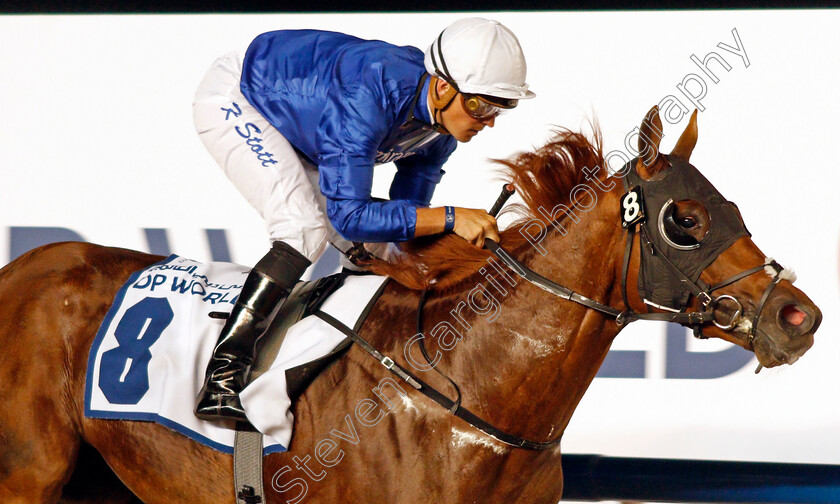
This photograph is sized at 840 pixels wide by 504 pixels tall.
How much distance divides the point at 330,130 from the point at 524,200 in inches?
23.7

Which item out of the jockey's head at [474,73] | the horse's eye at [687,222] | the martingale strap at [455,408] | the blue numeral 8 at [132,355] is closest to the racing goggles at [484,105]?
the jockey's head at [474,73]

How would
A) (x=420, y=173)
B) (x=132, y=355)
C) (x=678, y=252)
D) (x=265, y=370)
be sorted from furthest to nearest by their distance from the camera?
(x=420, y=173)
(x=132, y=355)
(x=265, y=370)
(x=678, y=252)

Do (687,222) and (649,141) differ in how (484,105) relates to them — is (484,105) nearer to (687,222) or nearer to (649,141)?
(649,141)

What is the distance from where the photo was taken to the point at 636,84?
13.4 ft

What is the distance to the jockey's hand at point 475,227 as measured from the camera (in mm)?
2299

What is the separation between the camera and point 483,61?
231 cm

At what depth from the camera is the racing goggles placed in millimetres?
2371

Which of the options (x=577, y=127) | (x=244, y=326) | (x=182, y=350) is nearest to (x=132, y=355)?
(x=182, y=350)

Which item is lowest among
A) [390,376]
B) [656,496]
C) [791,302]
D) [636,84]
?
[656,496]

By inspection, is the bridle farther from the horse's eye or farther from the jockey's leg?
the jockey's leg

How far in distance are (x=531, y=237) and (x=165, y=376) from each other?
1.19 metres

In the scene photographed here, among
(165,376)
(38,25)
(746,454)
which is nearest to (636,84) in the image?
(746,454)

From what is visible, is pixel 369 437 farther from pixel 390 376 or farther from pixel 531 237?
pixel 531 237

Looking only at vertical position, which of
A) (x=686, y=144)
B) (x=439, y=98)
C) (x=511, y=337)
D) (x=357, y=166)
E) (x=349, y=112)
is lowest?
(x=511, y=337)
